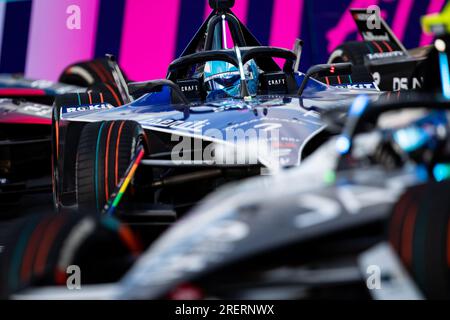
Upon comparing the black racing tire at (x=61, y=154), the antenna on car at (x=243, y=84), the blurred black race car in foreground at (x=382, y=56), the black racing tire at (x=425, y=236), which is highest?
the blurred black race car in foreground at (x=382, y=56)

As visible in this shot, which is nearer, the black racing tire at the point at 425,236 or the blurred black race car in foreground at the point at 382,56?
the black racing tire at the point at 425,236

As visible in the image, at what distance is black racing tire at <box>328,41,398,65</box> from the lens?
7.79m

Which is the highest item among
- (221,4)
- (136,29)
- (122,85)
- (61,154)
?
(221,4)

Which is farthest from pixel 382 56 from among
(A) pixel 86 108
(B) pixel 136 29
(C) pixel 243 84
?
(B) pixel 136 29

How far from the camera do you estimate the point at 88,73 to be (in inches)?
319

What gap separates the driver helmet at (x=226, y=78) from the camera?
221 inches

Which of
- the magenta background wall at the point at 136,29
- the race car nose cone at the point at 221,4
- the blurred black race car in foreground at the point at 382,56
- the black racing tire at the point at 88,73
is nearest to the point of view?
the race car nose cone at the point at 221,4

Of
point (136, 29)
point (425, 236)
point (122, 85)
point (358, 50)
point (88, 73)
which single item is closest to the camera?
point (425, 236)

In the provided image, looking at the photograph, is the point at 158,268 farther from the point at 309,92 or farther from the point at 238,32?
the point at 238,32

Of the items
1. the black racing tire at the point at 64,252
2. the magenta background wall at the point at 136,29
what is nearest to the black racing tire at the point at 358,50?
the magenta background wall at the point at 136,29

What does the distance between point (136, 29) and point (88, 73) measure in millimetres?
1362

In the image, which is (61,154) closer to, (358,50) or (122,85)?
(122,85)

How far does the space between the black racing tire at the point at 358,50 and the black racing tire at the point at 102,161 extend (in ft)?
11.6

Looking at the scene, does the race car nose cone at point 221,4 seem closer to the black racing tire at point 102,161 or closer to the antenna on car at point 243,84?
the antenna on car at point 243,84
